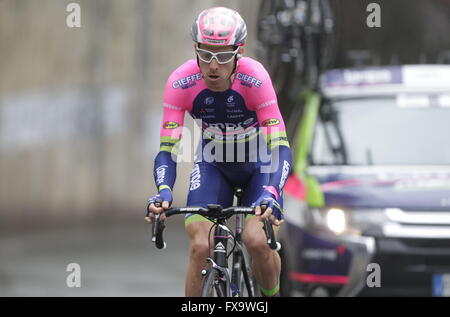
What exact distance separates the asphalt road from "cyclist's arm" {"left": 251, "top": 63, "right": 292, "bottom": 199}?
4217 millimetres

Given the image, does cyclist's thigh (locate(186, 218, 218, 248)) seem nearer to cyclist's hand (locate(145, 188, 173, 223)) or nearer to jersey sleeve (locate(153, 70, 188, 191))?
jersey sleeve (locate(153, 70, 188, 191))

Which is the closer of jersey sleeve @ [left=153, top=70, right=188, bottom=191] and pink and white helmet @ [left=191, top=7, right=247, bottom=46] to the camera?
pink and white helmet @ [left=191, top=7, right=247, bottom=46]

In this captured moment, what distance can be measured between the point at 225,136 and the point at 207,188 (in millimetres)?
351

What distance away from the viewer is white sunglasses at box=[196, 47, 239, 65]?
5559 mm

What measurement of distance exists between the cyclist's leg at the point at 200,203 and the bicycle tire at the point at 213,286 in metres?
0.25

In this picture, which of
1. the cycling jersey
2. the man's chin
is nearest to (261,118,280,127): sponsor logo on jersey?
the cycling jersey

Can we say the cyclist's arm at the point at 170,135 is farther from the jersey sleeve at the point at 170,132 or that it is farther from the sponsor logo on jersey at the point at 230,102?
the sponsor logo on jersey at the point at 230,102

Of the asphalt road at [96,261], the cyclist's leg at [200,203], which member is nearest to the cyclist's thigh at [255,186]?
the cyclist's leg at [200,203]

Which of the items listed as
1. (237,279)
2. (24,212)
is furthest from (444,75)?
(24,212)

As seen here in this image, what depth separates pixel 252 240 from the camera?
19.3 feet

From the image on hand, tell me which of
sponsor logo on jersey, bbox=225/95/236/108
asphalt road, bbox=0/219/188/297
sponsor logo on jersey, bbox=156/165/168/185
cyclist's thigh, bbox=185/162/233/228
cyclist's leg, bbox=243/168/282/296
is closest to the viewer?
sponsor logo on jersey, bbox=156/165/168/185

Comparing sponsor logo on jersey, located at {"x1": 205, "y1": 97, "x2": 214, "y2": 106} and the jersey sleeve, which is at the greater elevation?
sponsor logo on jersey, located at {"x1": 205, "y1": 97, "x2": 214, "y2": 106}

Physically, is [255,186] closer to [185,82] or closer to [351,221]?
[185,82]

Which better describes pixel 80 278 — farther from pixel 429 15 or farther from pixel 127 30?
pixel 429 15
